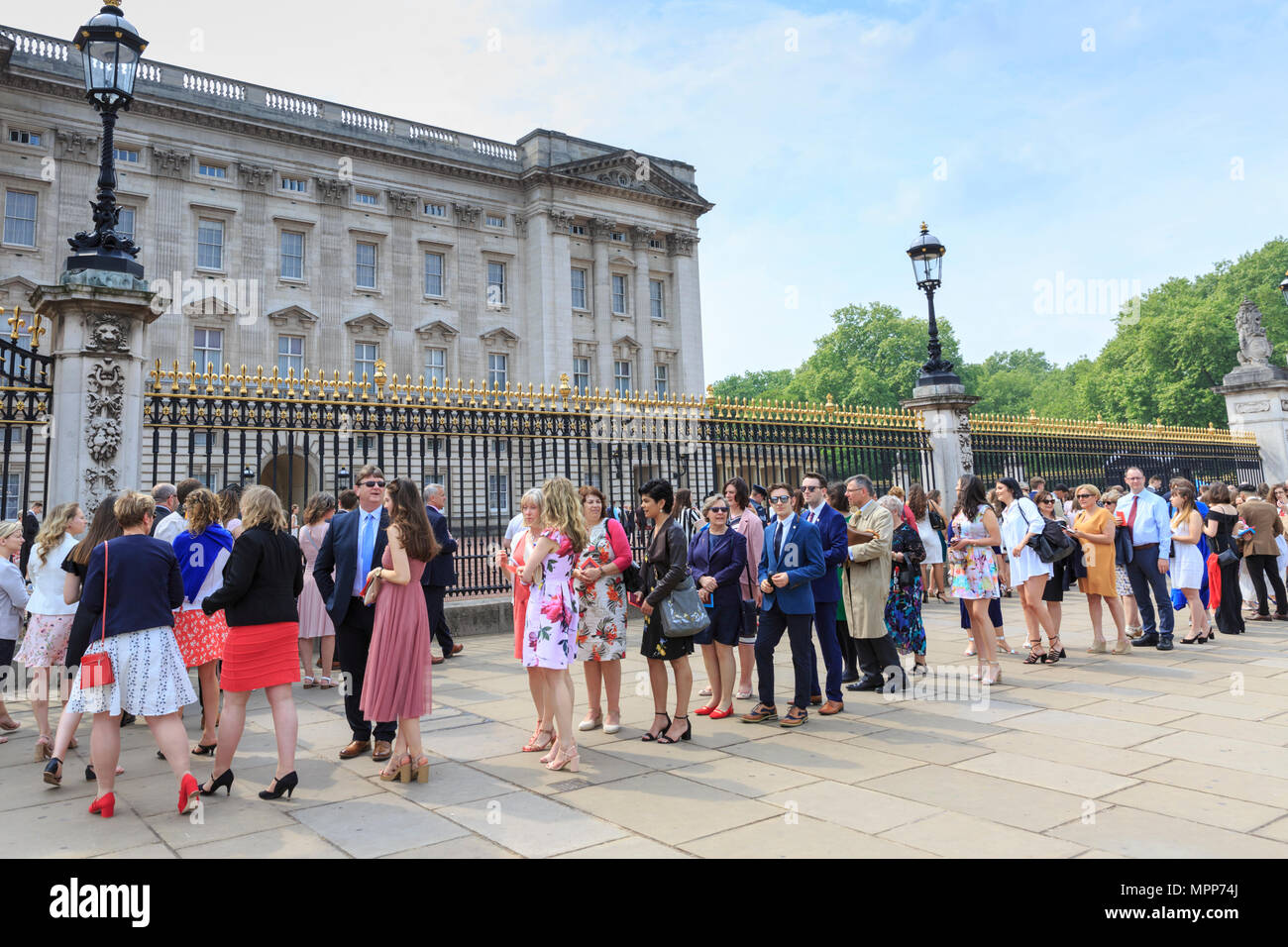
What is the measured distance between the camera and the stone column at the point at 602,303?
41656 mm

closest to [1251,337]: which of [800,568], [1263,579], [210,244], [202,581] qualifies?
[1263,579]

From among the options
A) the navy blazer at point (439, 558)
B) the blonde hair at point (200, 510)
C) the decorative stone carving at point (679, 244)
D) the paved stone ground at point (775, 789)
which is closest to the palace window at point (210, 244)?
the decorative stone carving at point (679, 244)

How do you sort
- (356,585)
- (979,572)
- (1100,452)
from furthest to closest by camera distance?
(1100,452), (979,572), (356,585)

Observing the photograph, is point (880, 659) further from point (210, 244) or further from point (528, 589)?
point (210, 244)

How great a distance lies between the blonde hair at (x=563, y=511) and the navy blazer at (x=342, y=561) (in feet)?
3.63

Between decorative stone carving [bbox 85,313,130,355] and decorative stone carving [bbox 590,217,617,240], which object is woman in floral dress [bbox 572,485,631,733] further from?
decorative stone carving [bbox 590,217,617,240]

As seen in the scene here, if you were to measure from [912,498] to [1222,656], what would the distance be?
A: 3866 mm

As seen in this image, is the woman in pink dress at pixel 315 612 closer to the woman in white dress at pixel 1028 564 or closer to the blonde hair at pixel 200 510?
the blonde hair at pixel 200 510

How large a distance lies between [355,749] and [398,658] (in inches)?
43.0

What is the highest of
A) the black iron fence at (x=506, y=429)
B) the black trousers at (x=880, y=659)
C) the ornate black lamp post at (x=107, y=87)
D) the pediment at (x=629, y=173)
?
the pediment at (x=629, y=173)

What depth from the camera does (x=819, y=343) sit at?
2795 inches

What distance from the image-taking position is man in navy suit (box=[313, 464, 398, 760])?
5820mm

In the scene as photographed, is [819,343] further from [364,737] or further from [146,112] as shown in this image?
[364,737]

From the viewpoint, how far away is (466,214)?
39.4 meters
